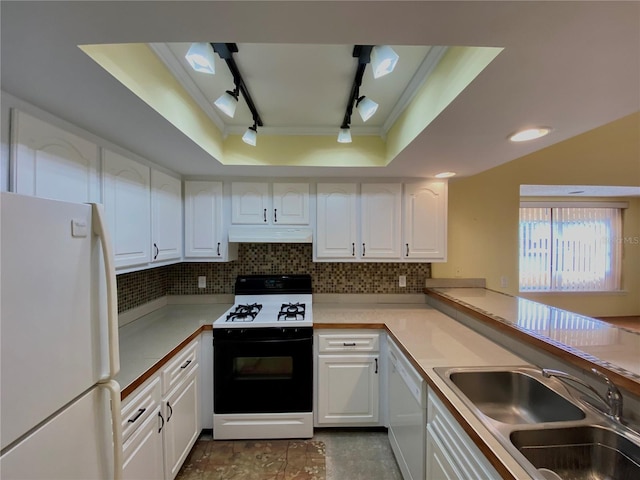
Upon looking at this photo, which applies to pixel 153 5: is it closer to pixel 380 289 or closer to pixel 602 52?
pixel 602 52

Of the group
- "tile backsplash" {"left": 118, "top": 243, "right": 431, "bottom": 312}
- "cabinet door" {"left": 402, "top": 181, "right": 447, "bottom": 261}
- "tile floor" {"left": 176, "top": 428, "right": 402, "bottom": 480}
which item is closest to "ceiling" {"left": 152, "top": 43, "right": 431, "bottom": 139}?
"cabinet door" {"left": 402, "top": 181, "right": 447, "bottom": 261}

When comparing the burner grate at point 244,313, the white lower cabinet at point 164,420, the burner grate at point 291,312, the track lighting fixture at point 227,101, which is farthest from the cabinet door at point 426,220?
the white lower cabinet at point 164,420

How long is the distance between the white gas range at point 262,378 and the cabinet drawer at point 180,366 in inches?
6.3

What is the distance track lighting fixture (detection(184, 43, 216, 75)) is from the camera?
113 centimetres

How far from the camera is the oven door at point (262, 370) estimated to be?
6.89 feet

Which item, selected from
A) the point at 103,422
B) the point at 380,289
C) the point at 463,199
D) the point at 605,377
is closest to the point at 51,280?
the point at 103,422

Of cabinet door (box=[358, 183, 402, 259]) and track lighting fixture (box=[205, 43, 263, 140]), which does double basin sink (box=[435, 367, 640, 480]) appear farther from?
track lighting fixture (box=[205, 43, 263, 140])

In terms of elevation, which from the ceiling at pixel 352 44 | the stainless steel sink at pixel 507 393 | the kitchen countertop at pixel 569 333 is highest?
the ceiling at pixel 352 44

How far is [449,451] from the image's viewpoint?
1.14 metres

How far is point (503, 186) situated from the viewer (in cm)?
285

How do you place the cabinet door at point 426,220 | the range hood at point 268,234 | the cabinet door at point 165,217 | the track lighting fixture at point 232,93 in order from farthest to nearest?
the cabinet door at point 426,220 → the range hood at point 268,234 → the cabinet door at point 165,217 → the track lighting fixture at point 232,93

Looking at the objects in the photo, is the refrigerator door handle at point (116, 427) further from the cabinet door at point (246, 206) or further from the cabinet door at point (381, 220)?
the cabinet door at point (381, 220)

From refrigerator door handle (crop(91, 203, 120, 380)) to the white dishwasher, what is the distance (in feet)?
4.43

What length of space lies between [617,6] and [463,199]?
2.29 m
